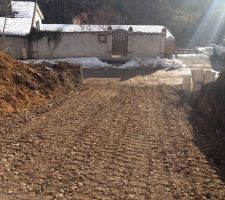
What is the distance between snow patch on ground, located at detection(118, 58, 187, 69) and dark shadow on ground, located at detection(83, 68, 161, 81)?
87cm

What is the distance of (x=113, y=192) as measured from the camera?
22.4ft

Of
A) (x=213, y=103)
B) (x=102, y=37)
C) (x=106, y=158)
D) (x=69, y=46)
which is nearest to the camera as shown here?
(x=106, y=158)

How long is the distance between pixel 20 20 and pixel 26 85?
53.4 feet

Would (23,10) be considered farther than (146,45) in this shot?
Yes

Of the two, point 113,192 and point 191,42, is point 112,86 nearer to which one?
point 113,192

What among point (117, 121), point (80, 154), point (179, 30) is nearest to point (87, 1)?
point (179, 30)

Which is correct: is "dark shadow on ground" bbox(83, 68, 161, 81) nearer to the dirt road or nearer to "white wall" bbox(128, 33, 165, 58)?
"white wall" bbox(128, 33, 165, 58)

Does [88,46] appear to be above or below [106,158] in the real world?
above

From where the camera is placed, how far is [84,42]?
2734cm

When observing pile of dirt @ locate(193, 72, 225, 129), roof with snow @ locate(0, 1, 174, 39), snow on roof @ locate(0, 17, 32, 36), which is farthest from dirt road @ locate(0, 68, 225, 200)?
roof with snow @ locate(0, 1, 174, 39)

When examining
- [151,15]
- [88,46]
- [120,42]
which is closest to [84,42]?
[88,46]

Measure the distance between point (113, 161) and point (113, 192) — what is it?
1.45 meters

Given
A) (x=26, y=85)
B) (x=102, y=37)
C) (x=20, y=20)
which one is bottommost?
(x=26, y=85)

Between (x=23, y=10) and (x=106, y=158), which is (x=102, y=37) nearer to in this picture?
(x=23, y=10)
